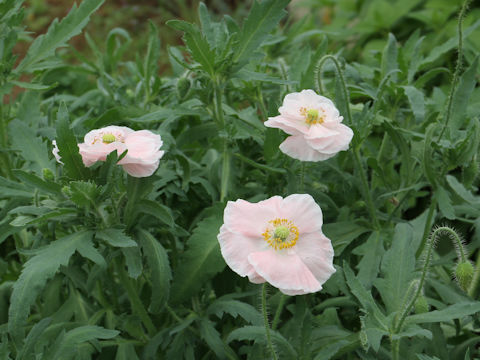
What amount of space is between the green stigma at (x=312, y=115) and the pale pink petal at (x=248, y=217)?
28 cm

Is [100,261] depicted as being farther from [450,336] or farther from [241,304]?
[450,336]

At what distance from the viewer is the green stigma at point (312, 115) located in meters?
1.57

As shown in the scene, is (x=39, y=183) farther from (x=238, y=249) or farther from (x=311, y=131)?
(x=311, y=131)

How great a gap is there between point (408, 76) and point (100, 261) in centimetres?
136

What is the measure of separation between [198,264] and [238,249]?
399mm

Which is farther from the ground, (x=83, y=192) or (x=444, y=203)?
(x=83, y=192)

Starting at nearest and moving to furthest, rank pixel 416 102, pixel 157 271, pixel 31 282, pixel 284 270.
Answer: pixel 284 270 < pixel 31 282 < pixel 157 271 < pixel 416 102

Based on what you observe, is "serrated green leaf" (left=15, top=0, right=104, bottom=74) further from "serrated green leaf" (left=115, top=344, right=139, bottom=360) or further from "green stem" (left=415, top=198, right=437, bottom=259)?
"green stem" (left=415, top=198, right=437, bottom=259)

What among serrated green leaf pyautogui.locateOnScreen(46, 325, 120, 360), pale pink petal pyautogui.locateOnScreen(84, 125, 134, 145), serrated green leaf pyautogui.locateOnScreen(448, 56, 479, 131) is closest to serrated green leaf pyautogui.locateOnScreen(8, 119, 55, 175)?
pale pink petal pyautogui.locateOnScreen(84, 125, 134, 145)

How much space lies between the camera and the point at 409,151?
2000 millimetres

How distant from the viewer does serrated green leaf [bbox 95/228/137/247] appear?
59.3 inches

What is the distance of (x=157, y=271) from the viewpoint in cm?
167

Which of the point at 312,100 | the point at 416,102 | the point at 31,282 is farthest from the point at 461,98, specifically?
the point at 31,282

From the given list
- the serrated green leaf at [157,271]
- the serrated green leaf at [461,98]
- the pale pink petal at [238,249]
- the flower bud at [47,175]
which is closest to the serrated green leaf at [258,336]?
the serrated green leaf at [157,271]
